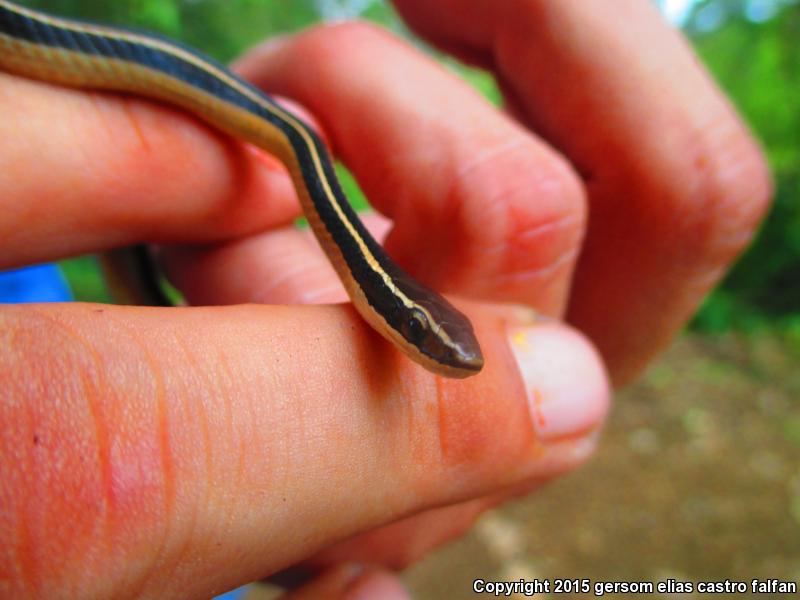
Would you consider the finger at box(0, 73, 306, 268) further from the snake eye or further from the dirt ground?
the dirt ground

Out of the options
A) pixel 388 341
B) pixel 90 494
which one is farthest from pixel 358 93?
pixel 90 494

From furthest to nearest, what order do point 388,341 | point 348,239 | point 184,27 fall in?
1. point 184,27
2. point 348,239
3. point 388,341

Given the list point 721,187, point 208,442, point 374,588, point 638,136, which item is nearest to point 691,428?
point 721,187

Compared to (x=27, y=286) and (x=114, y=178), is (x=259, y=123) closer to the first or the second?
(x=114, y=178)

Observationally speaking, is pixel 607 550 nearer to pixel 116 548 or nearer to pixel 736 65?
pixel 116 548

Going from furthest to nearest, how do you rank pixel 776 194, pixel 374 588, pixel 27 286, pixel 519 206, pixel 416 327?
1. pixel 776 194
2. pixel 27 286
3. pixel 519 206
4. pixel 374 588
5. pixel 416 327
